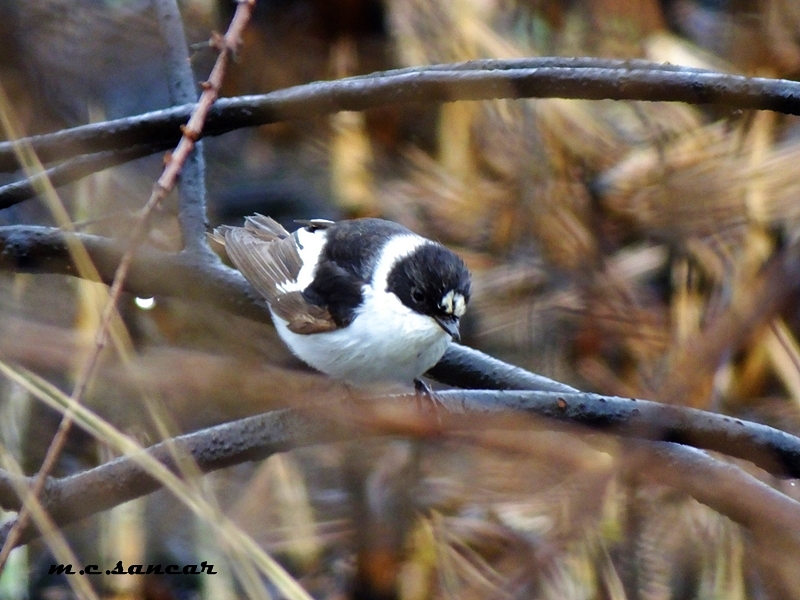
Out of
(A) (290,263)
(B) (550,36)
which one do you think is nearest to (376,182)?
(B) (550,36)

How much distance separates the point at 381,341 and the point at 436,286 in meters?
0.20

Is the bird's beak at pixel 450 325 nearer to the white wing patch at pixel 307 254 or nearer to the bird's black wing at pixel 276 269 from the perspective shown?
the bird's black wing at pixel 276 269

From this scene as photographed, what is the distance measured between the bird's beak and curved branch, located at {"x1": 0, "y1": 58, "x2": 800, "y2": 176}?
1.80 feet

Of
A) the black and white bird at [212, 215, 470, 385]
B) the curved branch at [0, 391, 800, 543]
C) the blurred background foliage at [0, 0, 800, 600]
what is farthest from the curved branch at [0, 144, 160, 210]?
the curved branch at [0, 391, 800, 543]

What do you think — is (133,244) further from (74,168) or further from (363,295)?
(74,168)

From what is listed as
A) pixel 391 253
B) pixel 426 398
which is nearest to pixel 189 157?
pixel 391 253

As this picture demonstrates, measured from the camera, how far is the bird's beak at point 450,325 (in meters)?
2.38

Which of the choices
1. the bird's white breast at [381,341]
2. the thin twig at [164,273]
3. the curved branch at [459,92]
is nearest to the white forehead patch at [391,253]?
the bird's white breast at [381,341]

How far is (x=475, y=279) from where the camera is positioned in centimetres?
397

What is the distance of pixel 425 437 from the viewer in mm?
998

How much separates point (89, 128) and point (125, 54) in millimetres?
2780

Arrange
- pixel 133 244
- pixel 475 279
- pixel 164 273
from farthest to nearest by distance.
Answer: pixel 475 279
pixel 164 273
pixel 133 244

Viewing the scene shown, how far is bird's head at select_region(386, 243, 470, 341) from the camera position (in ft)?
7.94

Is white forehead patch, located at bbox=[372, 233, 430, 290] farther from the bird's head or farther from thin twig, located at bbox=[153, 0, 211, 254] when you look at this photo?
thin twig, located at bbox=[153, 0, 211, 254]
